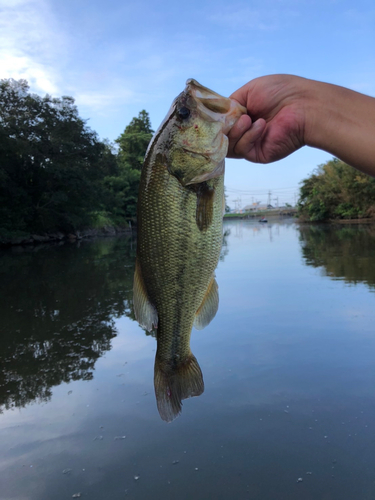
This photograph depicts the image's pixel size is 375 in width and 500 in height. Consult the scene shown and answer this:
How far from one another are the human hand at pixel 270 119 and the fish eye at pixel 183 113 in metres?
0.24

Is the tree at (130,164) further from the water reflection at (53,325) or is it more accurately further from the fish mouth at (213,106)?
the fish mouth at (213,106)

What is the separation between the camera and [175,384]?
2.12m

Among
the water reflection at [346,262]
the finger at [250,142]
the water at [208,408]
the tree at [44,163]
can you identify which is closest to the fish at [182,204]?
the finger at [250,142]

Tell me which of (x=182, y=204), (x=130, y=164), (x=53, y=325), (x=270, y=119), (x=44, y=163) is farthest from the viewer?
(x=130, y=164)

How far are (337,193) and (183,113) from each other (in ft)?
190

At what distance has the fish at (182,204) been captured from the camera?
1.91 meters

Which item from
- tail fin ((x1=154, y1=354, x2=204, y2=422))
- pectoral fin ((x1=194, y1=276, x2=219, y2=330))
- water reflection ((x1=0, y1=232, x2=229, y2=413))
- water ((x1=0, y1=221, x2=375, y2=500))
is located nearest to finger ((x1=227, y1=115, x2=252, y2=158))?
A: pectoral fin ((x1=194, y1=276, x2=219, y2=330))

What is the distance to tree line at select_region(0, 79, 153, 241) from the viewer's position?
3253 cm

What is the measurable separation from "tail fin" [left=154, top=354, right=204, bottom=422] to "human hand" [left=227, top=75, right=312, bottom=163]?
3.92ft

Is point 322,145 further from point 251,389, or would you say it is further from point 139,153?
point 139,153

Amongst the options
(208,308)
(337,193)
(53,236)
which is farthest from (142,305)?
(337,193)

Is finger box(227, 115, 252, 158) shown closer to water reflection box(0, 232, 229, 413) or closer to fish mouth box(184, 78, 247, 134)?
fish mouth box(184, 78, 247, 134)

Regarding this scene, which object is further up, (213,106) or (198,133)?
(213,106)

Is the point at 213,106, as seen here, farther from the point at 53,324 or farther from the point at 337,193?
the point at 337,193
